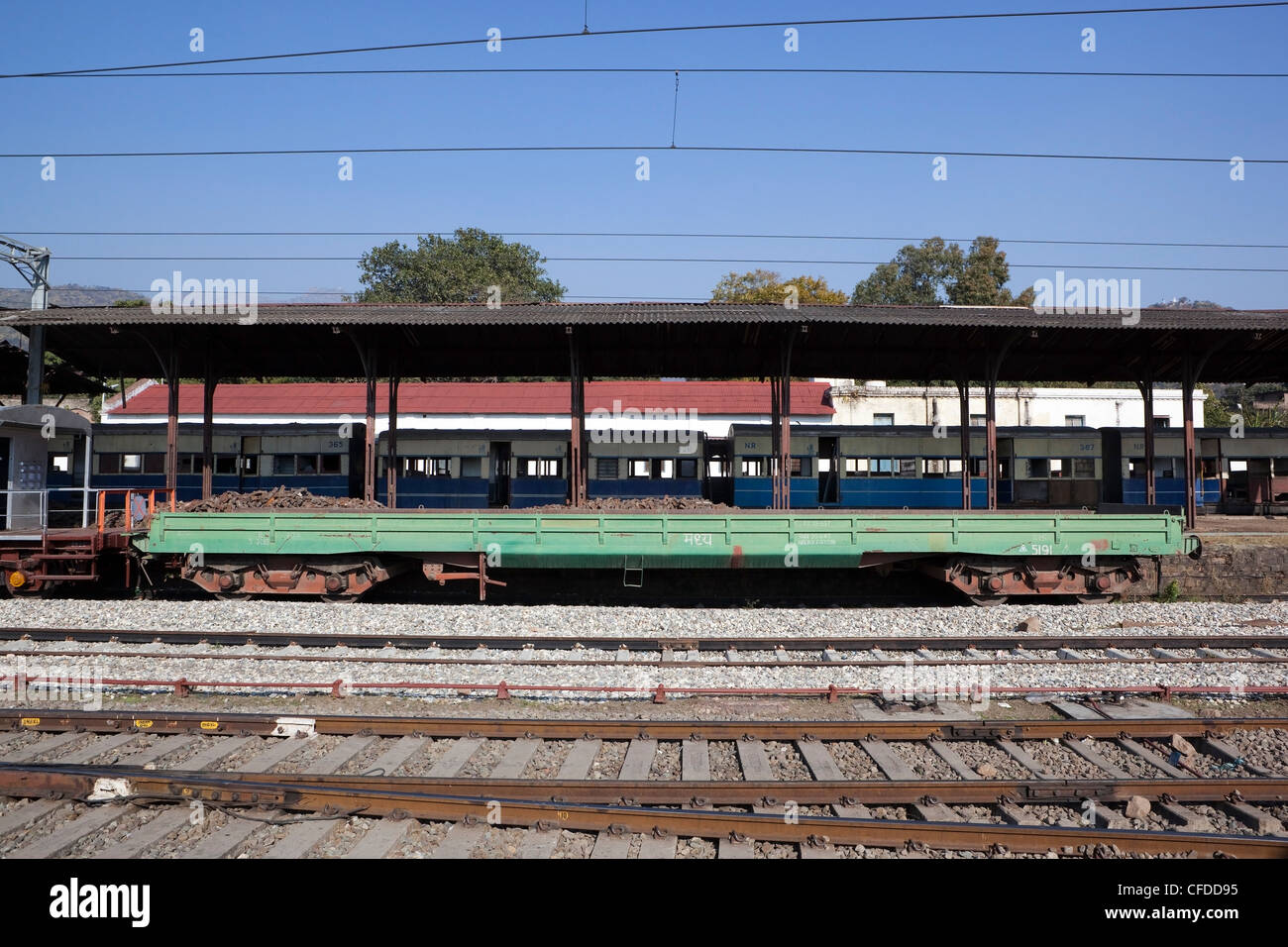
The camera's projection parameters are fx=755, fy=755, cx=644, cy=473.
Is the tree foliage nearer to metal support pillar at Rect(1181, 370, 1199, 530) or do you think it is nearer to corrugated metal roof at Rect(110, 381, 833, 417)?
corrugated metal roof at Rect(110, 381, 833, 417)

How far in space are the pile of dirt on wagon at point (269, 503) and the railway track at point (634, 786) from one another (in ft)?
27.0

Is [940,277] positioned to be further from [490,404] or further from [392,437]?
[392,437]

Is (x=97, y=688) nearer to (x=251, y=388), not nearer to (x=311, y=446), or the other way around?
(x=311, y=446)

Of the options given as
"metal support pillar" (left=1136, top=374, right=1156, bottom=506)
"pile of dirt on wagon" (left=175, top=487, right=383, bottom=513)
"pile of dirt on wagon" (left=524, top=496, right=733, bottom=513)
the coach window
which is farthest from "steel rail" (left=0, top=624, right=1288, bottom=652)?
the coach window

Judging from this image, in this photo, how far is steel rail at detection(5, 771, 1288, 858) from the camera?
15.4 ft

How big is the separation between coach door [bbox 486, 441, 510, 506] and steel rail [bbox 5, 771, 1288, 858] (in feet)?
70.1

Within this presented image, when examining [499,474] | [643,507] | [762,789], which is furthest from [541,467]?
[762,789]

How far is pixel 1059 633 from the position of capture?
1136cm

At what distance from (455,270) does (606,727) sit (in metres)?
60.9

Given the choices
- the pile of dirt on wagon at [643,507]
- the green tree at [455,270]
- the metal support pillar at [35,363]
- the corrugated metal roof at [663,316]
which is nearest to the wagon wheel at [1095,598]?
the corrugated metal roof at [663,316]

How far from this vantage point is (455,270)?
2467 inches

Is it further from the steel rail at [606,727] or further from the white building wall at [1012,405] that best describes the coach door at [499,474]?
the steel rail at [606,727]
